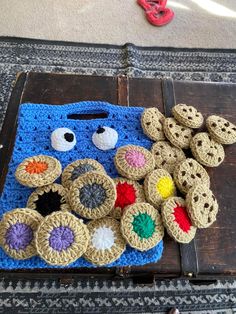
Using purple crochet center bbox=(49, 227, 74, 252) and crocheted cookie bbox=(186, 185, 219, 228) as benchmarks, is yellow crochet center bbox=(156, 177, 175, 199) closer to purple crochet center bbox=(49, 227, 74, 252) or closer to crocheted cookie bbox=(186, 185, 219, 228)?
crocheted cookie bbox=(186, 185, 219, 228)

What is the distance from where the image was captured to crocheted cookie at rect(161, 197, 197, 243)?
2.00 ft

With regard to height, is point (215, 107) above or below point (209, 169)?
above

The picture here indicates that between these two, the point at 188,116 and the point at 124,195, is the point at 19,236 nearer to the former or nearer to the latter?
the point at 124,195

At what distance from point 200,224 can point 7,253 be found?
13.7 inches

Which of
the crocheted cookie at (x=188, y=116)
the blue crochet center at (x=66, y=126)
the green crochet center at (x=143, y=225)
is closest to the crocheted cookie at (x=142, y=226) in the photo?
the green crochet center at (x=143, y=225)

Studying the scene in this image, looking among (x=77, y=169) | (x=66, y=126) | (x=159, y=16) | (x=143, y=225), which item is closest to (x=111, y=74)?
(x=159, y=16)

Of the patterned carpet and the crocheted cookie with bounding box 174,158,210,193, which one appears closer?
the crocheted cookie with bounding box 174,158,210,193

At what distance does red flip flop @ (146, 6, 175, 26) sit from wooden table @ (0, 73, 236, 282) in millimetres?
668

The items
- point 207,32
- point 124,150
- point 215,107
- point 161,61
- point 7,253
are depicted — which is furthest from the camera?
point 207,32

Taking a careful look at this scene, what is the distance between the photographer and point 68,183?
25.7 inches

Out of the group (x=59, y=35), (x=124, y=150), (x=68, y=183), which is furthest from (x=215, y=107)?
(x=59, y=35)

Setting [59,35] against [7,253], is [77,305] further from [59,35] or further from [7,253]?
[59,35]

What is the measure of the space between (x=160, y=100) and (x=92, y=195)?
0.34m

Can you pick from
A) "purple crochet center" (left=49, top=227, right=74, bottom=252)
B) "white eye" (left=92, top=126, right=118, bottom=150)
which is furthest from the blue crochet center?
"purple crochet center" (left=49, top=227, right=74, bottom=252)
